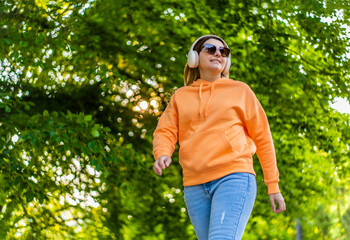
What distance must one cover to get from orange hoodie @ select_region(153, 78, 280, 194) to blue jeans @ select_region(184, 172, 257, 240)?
0.04 meters

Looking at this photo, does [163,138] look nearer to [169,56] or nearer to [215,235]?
[215,235]

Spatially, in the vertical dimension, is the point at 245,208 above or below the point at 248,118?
below

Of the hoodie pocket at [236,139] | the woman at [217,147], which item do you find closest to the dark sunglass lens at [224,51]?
the woman at [217,147]

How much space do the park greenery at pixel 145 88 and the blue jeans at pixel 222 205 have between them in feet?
11.8

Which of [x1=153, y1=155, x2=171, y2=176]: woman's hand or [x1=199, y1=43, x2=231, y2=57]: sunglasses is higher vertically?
[x1=199, y1=43, x2=231, y2=57]: sunglasses

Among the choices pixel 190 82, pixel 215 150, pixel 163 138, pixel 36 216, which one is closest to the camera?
pixel 215 150

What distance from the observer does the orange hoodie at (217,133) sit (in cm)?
236

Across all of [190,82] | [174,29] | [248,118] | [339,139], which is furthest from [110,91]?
[248,118]

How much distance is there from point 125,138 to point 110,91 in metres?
0.64

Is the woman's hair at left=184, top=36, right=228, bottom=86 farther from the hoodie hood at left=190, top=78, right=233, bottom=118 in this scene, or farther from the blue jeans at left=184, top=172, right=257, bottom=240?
the blue jeans at left=184, top=172, right=257, bottom=240

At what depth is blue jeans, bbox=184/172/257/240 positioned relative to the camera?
2223 millimetres

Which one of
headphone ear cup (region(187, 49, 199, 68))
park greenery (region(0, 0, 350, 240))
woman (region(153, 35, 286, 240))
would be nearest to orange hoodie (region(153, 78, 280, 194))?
woman (region(153, 35, 286, 240))

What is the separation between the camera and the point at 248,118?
2.48 meters

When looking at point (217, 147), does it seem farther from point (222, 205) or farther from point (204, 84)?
point (204, 84)
